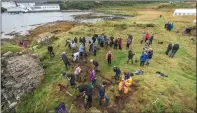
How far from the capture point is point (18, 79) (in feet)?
86.2

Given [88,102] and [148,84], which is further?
[148,84]

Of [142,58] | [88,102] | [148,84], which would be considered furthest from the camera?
[142,58]

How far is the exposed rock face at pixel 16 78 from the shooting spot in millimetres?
24875

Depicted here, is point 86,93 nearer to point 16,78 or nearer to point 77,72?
point 77,72

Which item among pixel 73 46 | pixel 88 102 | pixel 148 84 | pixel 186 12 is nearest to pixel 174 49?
pixel 148 84

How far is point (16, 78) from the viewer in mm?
26266

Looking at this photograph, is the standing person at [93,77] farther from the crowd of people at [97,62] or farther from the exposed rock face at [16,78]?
the exposed rock face at [16,78]

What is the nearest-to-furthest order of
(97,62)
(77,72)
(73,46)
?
(77,72)
(97,62)
(73,46)

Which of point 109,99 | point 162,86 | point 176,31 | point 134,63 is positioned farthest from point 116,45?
point 176,31

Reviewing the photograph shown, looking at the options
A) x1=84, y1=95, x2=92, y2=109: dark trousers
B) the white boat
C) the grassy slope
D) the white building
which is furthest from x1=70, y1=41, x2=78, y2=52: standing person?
the white boat

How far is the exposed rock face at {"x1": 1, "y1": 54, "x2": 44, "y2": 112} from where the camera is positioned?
24875 millimetres

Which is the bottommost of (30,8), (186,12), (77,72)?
(30,8)

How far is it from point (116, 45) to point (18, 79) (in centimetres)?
1357

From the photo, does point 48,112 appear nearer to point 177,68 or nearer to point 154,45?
point 177,68
